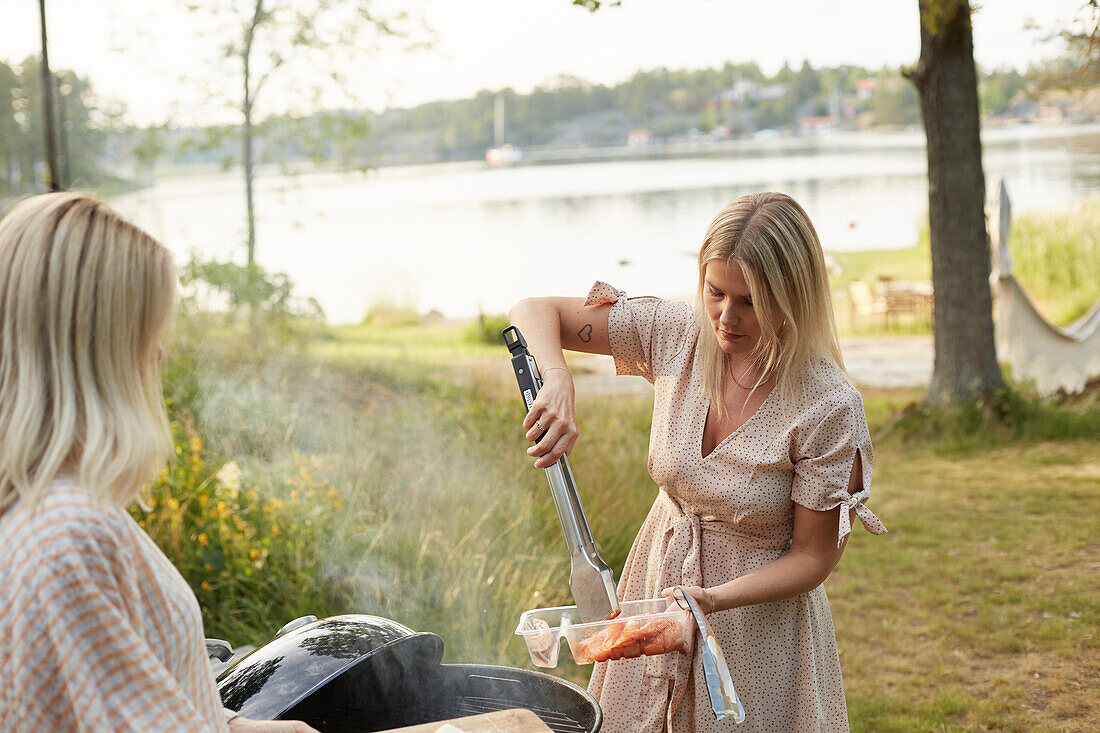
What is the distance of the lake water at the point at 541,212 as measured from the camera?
27.8 ft

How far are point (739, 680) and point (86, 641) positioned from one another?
1.37m

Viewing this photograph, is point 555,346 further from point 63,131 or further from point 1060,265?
point 1060,265

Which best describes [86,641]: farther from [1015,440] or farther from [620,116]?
[620,116]

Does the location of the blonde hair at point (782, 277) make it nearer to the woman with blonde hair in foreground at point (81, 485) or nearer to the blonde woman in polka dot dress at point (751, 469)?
the blonde woman in polka dot dress at point (751, 469)

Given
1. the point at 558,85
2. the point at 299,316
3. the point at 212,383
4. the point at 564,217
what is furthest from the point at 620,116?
the point at 212,383

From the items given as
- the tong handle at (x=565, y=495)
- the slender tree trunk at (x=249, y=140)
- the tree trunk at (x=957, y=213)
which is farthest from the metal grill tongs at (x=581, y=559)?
the slender tree trunk at (x=249, y=140)

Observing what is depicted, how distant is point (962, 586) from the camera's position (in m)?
4.63

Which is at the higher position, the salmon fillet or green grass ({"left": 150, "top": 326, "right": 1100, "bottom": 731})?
the salmon fillet

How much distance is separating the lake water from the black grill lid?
98 cm

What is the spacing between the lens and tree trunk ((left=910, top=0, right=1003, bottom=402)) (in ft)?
21.2

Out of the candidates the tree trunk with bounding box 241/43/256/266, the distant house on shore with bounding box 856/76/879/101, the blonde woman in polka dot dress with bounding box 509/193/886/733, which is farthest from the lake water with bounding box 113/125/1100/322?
the distant house on shore with bounding box 856/76/879/101

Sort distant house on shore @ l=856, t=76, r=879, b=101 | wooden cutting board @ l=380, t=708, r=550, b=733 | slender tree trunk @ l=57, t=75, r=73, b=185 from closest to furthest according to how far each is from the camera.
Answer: wooden cutting board @ l=380, t=708, r=550, b=733 < slender tree trunk @ l=57, t=75, r=73, b=185 < distant house on shore @ l=856, t=76, r=879, b=101

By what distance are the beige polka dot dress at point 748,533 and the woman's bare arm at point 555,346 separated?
0.22 meters

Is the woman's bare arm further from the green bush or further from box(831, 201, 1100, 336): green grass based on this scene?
box(831, 201, 1100, 336): green grass
